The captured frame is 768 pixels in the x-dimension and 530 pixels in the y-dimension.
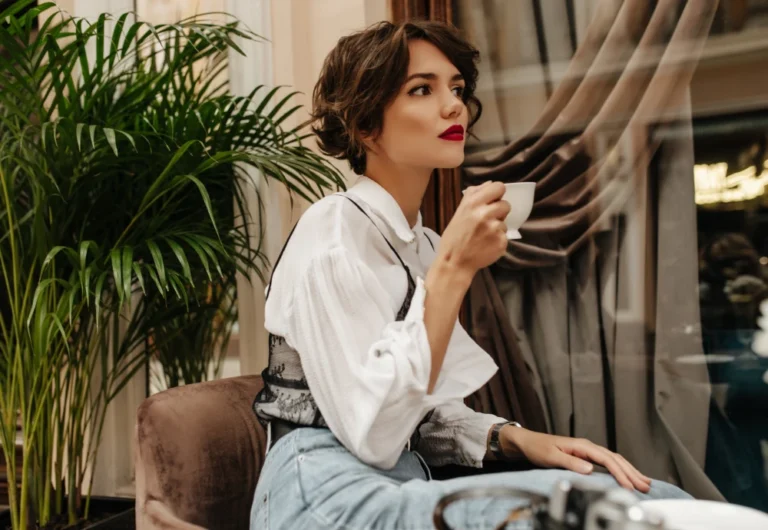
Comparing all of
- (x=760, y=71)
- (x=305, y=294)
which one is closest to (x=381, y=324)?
(x=305, y=294)

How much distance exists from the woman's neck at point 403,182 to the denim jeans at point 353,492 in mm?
457

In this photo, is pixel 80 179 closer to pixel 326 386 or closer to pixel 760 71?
pixel 326 386

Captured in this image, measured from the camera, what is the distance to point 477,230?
3.04 ft

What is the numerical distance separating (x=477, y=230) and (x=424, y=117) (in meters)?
0.27

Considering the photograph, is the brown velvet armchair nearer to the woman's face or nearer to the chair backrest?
the chair backrest

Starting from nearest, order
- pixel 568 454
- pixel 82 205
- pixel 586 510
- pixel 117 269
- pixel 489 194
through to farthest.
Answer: pixel 586 510 < pixel 489 194 < pixel 568 454 < pixel 117 269 < pixel 82 205

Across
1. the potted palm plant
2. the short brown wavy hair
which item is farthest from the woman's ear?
the potted palm plant

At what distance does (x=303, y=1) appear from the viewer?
202 cm

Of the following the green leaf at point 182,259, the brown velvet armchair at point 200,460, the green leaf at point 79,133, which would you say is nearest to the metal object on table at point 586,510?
the brown velvet armchair at point 200,460

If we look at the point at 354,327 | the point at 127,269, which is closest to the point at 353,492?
the point at 354,327

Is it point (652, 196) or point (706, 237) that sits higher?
point (652, 196)

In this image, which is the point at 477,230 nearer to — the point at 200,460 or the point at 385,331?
the point at 385,331

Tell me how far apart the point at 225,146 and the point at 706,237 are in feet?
4.31

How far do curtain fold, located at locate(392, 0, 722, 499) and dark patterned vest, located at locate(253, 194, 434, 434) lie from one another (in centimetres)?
91
